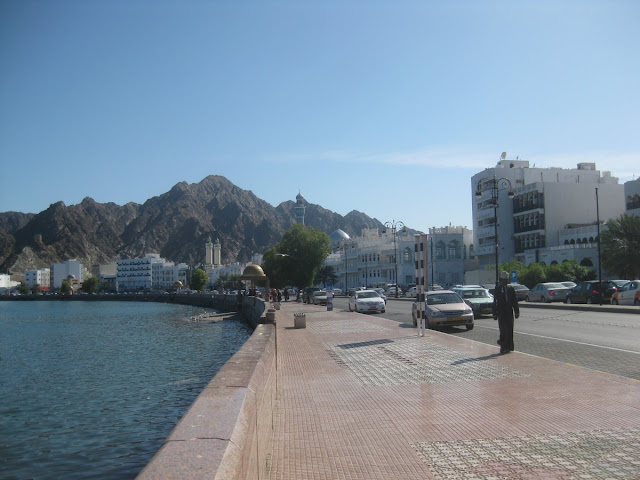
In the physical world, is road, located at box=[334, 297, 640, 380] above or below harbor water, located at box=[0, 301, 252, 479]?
above

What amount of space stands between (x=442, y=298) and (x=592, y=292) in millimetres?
16930

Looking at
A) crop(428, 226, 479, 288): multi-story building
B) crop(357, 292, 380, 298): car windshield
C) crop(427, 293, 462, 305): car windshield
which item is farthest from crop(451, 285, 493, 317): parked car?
crop(428, 226, 479, 288): multi-story building

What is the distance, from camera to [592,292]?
3509 cm

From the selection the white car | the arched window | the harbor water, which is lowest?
the harbor water

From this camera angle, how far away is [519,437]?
635 centimetres

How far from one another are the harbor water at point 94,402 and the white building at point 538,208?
4609cm

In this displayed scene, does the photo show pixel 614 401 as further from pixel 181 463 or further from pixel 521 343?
pixel 521 343

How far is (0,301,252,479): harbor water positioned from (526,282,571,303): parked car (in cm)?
2173

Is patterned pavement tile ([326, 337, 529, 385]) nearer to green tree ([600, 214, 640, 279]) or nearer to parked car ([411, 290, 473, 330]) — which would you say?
parked car ([411, 290, 473, 330])

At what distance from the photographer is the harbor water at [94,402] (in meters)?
10.7

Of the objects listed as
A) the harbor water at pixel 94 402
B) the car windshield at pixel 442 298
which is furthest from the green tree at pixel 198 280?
Answer: the car windshield at pixel 442 298

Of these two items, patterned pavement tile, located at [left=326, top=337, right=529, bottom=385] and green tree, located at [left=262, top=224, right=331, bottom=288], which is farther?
green tree, located at [left=262, top=224, right=331, bottom=288]

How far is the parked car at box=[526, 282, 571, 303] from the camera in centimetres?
4022

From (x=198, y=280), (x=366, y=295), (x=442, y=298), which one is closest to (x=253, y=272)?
(x=366, y=295)
